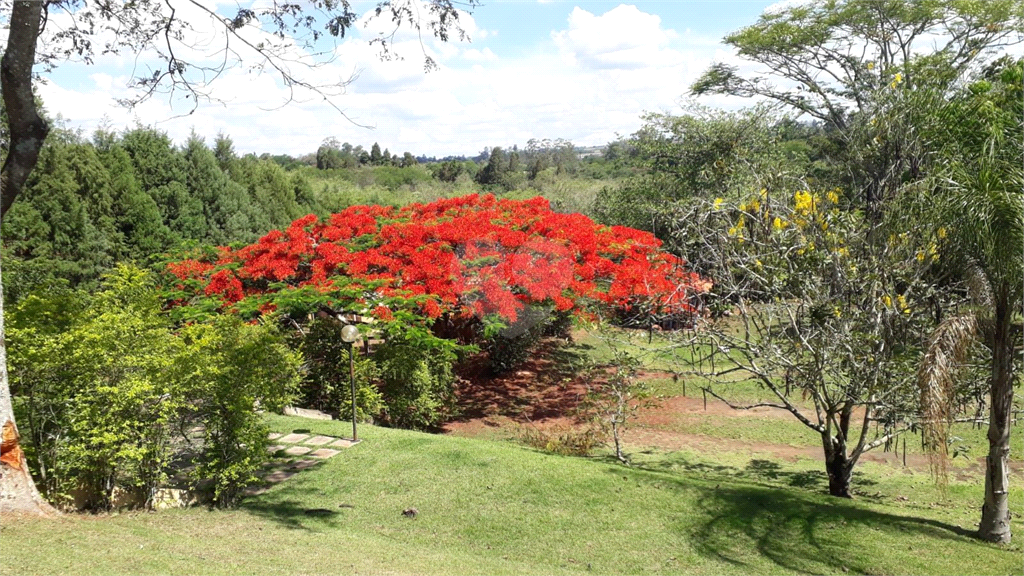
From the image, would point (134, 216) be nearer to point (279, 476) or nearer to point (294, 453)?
point (294, 453)

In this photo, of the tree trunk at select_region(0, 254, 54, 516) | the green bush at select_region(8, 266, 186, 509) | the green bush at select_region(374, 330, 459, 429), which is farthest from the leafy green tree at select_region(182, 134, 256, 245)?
the tree trunk at select_region(0, 254, 54, 516)

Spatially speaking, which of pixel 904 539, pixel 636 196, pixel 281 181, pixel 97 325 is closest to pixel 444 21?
pixel 97 325

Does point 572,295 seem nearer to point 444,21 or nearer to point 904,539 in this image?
point 444,21

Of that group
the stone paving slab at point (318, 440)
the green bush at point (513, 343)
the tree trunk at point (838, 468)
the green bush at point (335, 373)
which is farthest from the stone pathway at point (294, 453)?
the tree trunk at point (838, 468)

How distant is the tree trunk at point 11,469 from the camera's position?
5.22 meters

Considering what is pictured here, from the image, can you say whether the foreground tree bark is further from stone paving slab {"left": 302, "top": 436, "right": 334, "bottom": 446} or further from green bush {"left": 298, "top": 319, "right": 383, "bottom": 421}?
green bush {"left": 298, "top": 319, "right": 383, "bottom": 421}

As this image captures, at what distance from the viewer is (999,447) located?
20.4 feet

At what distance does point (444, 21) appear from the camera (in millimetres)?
7191

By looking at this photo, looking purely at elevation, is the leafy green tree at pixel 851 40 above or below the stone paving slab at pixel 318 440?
above

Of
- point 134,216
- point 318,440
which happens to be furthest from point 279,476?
point 134,216

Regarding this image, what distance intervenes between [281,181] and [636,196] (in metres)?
12.8

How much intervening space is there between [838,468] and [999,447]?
197 cm

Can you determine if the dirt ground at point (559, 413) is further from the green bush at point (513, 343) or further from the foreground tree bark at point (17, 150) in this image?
the foreground tree bark at point (17, 150)

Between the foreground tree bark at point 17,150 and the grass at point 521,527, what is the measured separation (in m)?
0.30
